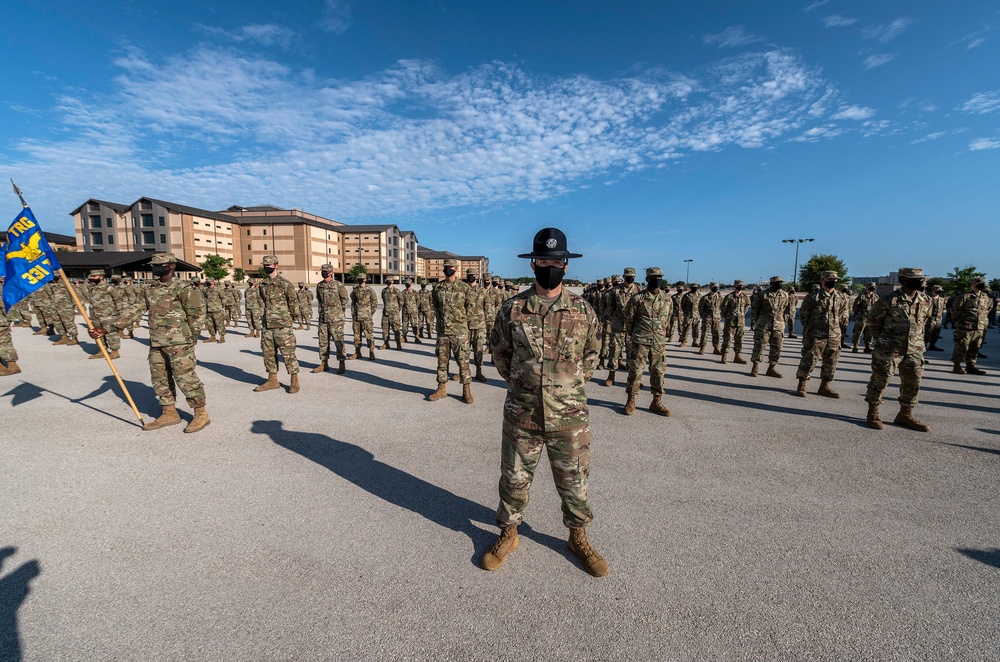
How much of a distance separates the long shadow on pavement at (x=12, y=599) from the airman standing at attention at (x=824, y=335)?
9.61 metres

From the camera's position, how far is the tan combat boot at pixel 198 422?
5117mm

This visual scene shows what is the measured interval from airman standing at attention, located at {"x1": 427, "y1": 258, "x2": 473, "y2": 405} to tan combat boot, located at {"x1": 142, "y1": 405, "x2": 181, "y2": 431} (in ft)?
11.6

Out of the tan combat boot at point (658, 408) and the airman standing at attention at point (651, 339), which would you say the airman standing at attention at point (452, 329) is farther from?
the tan combat boot at point (658, 408)

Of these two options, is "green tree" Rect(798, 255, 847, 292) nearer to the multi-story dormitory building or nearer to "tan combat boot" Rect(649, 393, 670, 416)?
the multi-story dormitory building

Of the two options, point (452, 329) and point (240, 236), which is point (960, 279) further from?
point (240, 236)

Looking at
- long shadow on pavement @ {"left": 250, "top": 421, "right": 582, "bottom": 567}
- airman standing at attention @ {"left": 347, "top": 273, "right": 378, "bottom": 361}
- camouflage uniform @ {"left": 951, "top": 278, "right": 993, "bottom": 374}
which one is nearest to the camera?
long shadow on pavement @ {"left": 250, "top": 421, "right": 582, "bottom": 567}

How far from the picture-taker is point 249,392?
6996mm

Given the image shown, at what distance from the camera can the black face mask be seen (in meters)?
2.75

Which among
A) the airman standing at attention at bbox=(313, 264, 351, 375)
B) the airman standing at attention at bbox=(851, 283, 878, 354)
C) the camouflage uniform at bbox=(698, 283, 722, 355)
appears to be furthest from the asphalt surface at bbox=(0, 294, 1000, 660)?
the airman standing at attention at bbox=(851, 283, 878, 354)

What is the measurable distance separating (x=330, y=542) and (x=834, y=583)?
357 cm

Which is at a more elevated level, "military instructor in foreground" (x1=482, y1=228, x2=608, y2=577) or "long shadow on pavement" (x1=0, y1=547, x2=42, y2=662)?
"military instructor in foreground" (x1=482, y1=228, x2=608, y2=577)

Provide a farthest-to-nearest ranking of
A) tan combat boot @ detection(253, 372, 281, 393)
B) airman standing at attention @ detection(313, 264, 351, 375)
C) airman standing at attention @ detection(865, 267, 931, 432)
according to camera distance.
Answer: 1. airman standing at attention @ detection(313, 264, 351, 375)
2. tan combat boot @ detection(253, 372, 281, 393)
3. airman standing at attention @ detection(865, 267, 931, 432)

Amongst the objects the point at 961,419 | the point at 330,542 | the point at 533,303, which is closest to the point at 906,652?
the point at 533,303

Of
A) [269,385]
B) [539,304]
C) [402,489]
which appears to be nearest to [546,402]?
[539,304]
